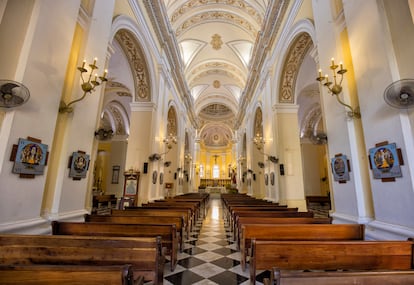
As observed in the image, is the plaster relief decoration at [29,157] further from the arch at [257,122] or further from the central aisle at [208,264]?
the arch at [257,122]

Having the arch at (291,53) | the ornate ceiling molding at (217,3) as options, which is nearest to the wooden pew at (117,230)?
the arch at (291,53)

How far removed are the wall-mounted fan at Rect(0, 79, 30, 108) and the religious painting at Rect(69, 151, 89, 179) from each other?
1.16 metres

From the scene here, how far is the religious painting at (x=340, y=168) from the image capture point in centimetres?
300

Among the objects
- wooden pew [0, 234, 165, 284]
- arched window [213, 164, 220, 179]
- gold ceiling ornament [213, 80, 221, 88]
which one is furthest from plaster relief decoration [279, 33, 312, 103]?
arched window [213, 164, 220, 179]

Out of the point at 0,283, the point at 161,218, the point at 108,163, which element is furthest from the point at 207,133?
the point at 0,283

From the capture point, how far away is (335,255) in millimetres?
1825

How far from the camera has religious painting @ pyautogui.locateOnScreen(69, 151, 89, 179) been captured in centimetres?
305

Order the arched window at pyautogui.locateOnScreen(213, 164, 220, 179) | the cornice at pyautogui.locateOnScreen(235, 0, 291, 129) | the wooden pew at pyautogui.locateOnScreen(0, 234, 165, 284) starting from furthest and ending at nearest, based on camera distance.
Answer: the arched window at pyautogui.locateOnScreen(213, 164, 220, 179)
the cornice at pyautogui.locateOnScreen(235, 0, 291, 129)
the wooden pew at pyautogui.locateOnScreen(0, 234, 165, 284)

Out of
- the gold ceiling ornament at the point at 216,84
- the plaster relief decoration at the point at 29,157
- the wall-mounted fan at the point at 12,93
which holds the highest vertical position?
the gold ceiling ornament at the point at 216,84

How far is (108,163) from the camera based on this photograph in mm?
12922

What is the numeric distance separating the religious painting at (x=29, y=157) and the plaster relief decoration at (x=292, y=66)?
6.28m

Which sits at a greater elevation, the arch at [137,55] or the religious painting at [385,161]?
the arch at [137,55]

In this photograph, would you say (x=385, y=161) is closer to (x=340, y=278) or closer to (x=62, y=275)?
(x=340, y=278)

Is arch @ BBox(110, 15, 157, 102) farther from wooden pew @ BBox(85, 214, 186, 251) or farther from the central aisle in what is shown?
the central aisle
